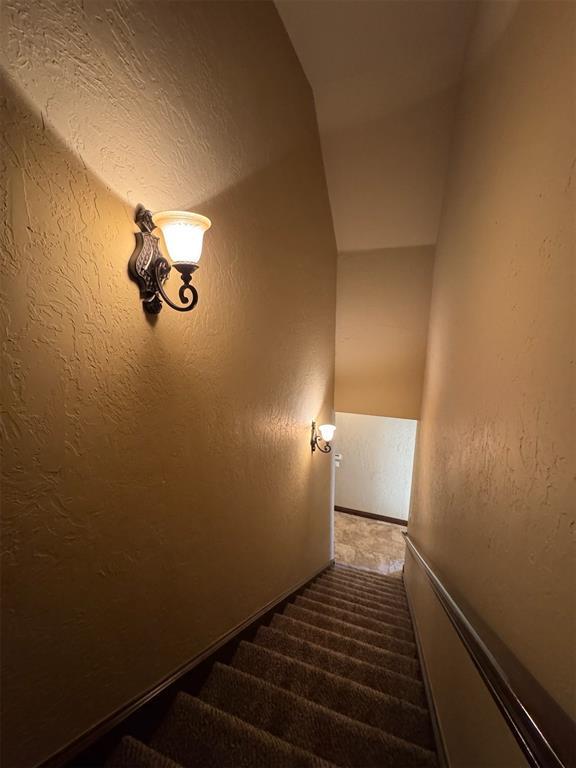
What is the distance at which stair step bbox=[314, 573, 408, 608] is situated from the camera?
11.0 ft

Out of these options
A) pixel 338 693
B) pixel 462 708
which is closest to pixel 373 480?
pixel 338 693

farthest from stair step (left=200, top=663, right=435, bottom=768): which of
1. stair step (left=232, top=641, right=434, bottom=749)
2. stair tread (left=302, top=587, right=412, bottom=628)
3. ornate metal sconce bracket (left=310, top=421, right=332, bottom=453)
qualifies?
ornate metal sconce bracket (left=310, top=421, right=332, bottom=453)

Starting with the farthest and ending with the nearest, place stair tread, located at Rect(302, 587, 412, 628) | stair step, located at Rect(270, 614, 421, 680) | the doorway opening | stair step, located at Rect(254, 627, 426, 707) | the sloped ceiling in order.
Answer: the doorway opening < stair tread, located at Rect(302, 587, 412, 628) < the sloped ceiling < stair step, located at Rect(270, 614, 421, 680) < stair step, located at Rect(254, 627, 426, 707)

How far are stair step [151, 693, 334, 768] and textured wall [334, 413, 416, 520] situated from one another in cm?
575

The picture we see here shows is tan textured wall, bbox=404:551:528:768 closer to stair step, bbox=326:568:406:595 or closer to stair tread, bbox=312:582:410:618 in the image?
stair tread, bbox=312:582:410:618

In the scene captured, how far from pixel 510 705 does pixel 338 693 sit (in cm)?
111

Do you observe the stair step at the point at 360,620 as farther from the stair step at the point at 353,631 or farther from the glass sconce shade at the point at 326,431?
the glass sconce shade at the point at 326,431

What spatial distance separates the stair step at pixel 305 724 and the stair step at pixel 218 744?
0.52ft

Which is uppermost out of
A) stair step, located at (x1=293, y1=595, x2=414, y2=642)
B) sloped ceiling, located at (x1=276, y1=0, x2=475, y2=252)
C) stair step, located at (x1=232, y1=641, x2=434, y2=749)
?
sloped ceiling, located at (x1=276, y1=0, x2=475, y2=252)

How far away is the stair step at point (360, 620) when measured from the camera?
2.45 m

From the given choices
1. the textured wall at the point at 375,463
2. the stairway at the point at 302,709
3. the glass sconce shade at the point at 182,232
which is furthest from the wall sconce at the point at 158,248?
the textured wall at the point at 375,463

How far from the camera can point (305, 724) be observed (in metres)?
1.43

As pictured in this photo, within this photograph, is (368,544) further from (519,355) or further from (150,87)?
(150,87)

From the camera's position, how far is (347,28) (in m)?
2.18
